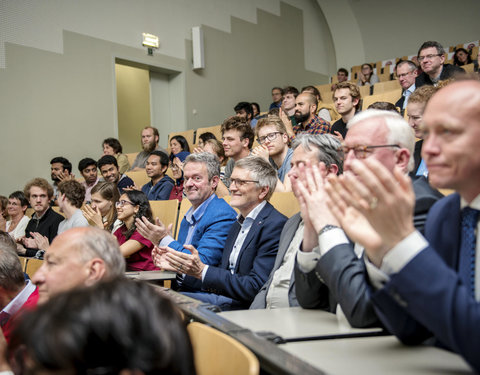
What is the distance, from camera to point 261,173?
2.31 m

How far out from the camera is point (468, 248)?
0.87 metres

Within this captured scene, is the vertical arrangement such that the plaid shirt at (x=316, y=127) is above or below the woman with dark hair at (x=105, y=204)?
above

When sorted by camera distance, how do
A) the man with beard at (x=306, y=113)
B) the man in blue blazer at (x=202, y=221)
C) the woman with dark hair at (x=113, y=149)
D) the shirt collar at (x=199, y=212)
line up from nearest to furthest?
the man in blue blazer at (x=202, y=221) → the shirt collar at (x=199, y=212) → the man with beard at (x=306, y=113) → the woman with dark hair at (x=113, y=149)

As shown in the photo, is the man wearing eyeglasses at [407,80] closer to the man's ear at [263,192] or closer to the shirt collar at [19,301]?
the man's ear at [263,192]

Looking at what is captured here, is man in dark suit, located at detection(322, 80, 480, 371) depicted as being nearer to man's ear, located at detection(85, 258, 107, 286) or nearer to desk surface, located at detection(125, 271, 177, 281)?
man's ear, located at detection(85, 258, 107, 286)

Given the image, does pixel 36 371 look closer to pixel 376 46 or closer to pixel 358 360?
pixel 358 360

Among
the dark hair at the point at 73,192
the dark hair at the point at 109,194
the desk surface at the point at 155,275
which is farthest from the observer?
the dark hair at the point at 73,192

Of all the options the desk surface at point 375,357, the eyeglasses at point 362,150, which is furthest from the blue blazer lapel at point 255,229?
the desk surface at point 375,357

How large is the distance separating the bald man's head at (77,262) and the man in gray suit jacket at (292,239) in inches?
23.1

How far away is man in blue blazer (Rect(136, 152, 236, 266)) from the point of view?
7.61 feet

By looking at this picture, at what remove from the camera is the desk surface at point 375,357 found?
2.59 ft

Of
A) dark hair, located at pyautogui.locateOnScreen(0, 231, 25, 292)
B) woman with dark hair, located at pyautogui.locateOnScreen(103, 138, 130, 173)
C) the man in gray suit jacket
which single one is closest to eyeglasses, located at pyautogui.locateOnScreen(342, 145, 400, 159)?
the man in gray suit jacket

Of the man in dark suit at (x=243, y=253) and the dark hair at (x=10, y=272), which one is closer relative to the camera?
the dark hair at (x=10, y=272)

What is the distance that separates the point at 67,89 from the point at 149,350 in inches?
255
